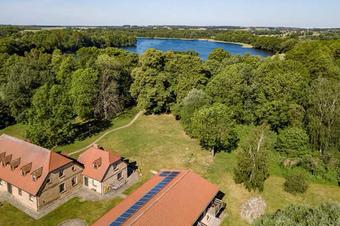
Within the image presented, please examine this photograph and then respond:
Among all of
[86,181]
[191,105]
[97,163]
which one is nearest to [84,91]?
[191,105]

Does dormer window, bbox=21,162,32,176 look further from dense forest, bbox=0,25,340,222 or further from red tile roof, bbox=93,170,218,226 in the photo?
dense forest, bbox=0,25,340,222

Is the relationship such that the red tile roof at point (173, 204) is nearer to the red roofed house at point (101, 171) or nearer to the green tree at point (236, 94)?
the red roofed house at point (101, 171)

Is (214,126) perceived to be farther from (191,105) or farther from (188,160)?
(191,105)

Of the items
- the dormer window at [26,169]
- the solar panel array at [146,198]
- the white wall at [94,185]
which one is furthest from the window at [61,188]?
the solar panel array at [146,198]

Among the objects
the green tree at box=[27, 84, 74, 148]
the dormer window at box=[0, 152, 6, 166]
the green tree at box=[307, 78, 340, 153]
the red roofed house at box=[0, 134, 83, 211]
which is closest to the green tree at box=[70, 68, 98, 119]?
the green tree at box=[27, 84, 74, 148]

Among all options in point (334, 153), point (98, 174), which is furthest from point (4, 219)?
point (334, 153)

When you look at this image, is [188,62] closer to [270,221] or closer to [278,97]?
[278,97]
